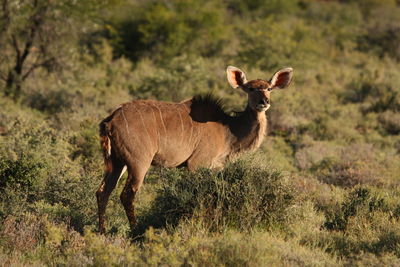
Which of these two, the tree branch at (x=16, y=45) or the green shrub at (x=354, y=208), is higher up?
the tree branch at (x=16, y=45)

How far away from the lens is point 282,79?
8719 millimetres

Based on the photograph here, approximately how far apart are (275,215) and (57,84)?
10.1 m

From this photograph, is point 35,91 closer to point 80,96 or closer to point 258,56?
point 80,96

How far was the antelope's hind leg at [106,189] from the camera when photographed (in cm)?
680

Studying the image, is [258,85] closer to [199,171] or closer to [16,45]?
[199,171]

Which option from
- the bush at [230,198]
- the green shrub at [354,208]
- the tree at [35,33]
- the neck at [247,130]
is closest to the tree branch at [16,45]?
the tree at [35,33]

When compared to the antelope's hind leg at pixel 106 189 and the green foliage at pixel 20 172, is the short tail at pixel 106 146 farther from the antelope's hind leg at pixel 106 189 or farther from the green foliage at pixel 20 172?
the green foliage at pixel 20 172

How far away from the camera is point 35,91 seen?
14797 millimetres

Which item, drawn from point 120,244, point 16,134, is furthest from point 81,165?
point 120,244

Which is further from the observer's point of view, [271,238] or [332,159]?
[332,159]

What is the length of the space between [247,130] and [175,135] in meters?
1.29

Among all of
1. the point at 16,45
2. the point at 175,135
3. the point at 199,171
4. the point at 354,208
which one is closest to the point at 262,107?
the point at 175,135

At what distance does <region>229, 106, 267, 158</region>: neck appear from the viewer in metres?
8.15

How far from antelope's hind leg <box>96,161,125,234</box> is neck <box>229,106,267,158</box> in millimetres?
1749
